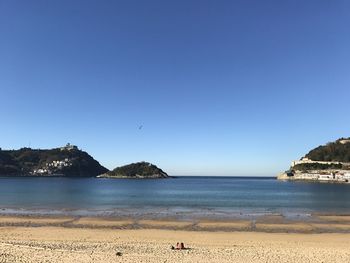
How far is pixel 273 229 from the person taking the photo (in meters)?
39.9

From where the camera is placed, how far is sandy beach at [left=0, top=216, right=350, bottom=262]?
24.4 metres

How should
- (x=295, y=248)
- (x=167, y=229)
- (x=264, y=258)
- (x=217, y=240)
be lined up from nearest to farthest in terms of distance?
(x=264, y=258)
(x=295, y=248)
(x=217, y=240)
(x=167, y=229)

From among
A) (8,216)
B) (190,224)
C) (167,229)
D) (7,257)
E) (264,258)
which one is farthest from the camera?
(8,216)

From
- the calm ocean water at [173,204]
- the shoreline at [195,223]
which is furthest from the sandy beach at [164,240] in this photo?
the calm ocean water at [173,204]

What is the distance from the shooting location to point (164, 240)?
3319 cm

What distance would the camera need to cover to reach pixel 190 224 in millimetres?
43594

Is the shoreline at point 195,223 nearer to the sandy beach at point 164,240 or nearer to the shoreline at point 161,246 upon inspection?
the sandy beach at point 164,240

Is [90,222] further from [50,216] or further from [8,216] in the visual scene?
[8,216]

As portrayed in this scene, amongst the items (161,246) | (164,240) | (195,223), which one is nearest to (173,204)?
(195,223)

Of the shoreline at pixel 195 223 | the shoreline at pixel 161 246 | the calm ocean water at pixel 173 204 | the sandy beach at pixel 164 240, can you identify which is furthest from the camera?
the calm ocean water at pixel 173 204

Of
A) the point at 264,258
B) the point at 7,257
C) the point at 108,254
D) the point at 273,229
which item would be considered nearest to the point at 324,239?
the point at 273,229

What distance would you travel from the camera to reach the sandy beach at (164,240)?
24406 mm

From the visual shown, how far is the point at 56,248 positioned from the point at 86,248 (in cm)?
196

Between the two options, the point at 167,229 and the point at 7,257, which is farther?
the point at 167,229
